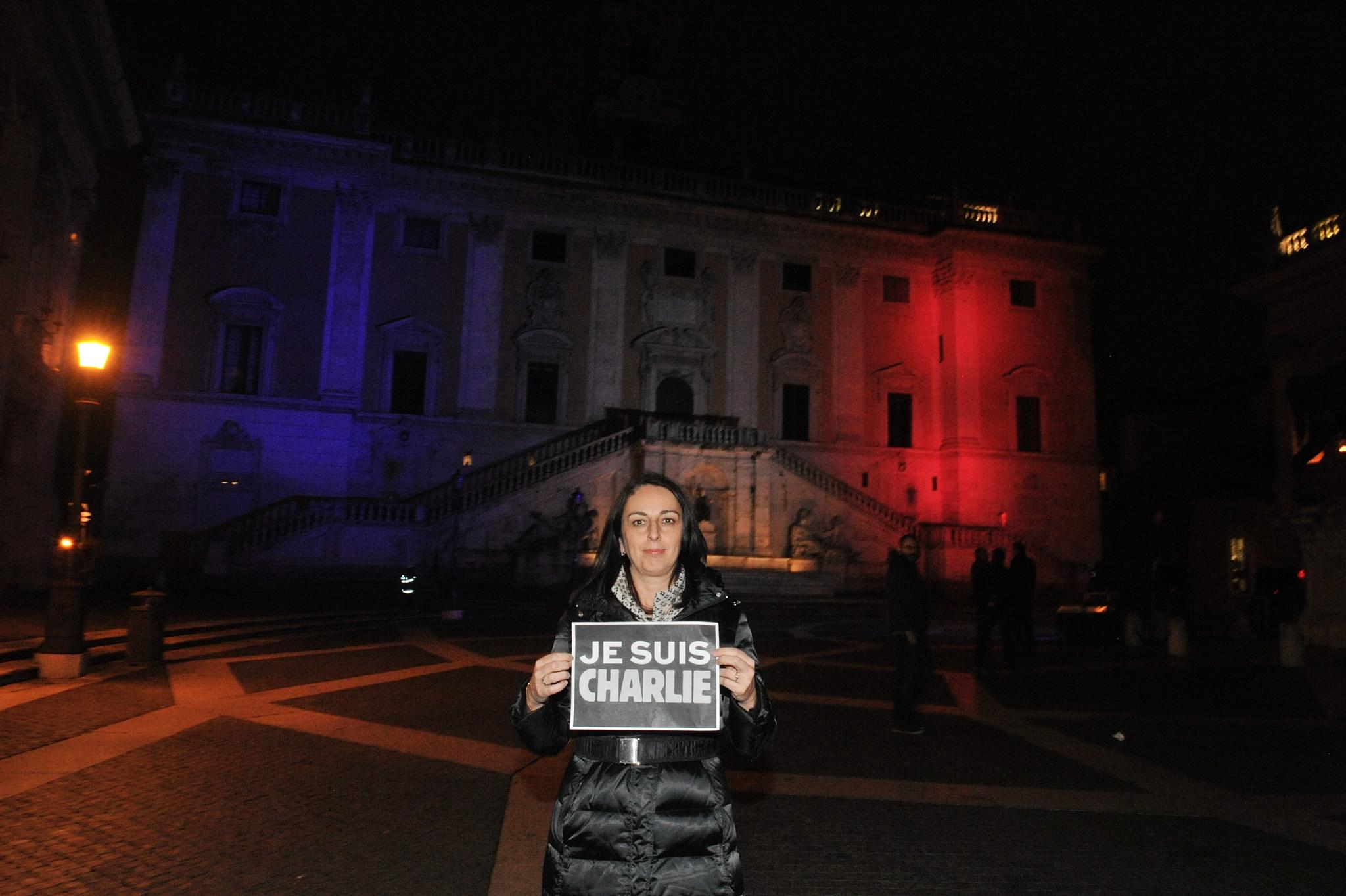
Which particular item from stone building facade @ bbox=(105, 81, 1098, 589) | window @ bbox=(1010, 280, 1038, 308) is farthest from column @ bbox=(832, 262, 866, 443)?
window @ bbox=(1010, 280, 1038, 308)

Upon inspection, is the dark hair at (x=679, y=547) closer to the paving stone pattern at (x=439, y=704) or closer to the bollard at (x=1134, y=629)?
the paving stone pattern at (x=439, y=704)

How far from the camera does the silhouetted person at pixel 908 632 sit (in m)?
8.00

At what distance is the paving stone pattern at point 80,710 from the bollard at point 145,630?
2.77 ft

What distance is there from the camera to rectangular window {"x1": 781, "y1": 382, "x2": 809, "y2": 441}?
3469cm

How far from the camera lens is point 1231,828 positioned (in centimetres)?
537

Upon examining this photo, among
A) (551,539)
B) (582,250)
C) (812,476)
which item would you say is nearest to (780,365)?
(812,476)

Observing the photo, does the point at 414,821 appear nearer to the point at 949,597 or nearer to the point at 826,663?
the point at 826,663

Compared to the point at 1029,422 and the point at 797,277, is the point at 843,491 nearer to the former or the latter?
the point at 797,277

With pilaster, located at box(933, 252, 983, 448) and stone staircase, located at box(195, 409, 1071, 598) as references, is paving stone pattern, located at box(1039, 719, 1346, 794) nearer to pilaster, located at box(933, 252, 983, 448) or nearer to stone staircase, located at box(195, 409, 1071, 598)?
stone staircase, located at box(195, 409, 1071, 598)

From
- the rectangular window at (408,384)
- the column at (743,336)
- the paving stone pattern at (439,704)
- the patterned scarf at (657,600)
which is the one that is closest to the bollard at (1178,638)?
the paving stone pattern at (439,704)

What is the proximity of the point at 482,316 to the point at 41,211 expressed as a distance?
13816 millimetres

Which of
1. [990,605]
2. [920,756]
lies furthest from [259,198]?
[920,756]

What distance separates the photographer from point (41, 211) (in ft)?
67.6

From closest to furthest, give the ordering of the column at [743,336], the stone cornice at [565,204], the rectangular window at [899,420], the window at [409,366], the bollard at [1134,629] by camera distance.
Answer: the bollard at [1134,629]
the stone cornice at [565,204]
the window at [409,366]
the column at [743,336]
the rectangular window at [899,420]
